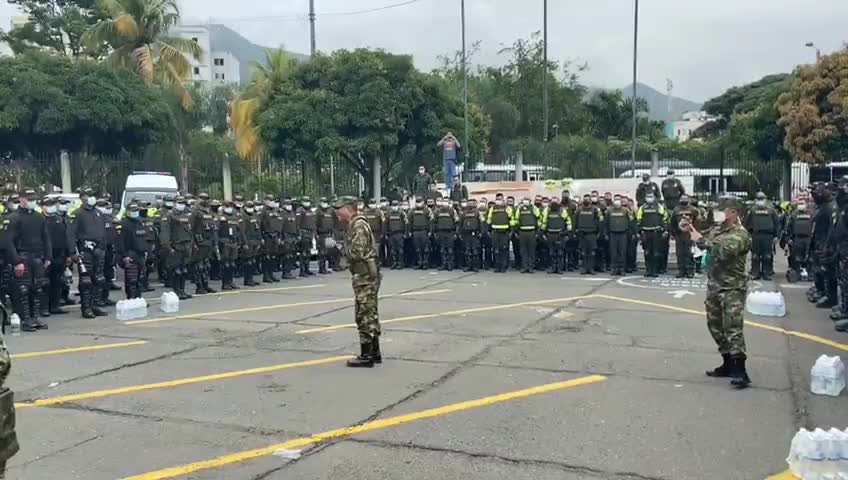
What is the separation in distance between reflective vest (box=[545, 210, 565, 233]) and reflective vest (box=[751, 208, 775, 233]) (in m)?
4.02

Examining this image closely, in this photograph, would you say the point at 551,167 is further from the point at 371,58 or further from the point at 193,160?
the point at 193,160

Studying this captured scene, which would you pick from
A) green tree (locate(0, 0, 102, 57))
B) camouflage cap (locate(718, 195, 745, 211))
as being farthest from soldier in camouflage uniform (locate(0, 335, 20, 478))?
green tree (locate(0, 0, 102, 57))

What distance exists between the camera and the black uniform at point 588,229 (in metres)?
17.3

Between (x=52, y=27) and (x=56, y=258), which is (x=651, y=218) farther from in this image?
(x=52, y=27)

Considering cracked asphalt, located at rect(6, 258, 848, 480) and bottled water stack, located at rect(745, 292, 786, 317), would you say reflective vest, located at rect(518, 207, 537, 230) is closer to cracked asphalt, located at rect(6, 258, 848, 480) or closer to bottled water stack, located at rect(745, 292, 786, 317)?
cracked asphalt, located at rect(6, 258, 848, 480)

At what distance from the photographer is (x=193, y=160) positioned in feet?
126

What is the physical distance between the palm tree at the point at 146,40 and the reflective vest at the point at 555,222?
2124 cm

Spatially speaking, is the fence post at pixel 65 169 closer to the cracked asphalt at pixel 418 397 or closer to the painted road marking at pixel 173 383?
the cracked asphalt at pixel 418 397

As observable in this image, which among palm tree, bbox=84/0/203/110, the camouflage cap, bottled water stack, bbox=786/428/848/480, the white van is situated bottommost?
bottled water stack, bbox=786/428/848/480

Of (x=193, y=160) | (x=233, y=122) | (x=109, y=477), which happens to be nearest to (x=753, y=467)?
(x=109, y=477)

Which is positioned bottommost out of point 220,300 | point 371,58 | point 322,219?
point 220,300

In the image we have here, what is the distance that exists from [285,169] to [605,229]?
1525cm

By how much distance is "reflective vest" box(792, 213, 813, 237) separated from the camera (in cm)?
1498

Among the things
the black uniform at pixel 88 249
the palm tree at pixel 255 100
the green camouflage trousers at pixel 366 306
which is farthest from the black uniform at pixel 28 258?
the palm tree at pixel 255 100
